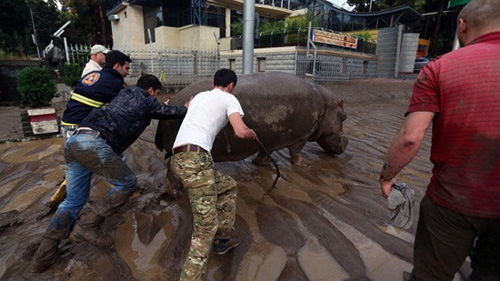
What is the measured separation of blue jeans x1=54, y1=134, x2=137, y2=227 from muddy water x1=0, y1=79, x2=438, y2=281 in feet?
1.71

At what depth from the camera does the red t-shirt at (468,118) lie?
5.27 feet

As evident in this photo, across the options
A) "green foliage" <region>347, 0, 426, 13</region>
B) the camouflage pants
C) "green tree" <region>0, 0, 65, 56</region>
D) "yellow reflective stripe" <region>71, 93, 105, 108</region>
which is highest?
"green foliage" <region>347, 0, 426, 13</region>

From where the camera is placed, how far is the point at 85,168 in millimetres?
2920

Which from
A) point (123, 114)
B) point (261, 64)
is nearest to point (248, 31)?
point (123, 114)

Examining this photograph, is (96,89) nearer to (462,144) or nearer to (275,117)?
(275,117)

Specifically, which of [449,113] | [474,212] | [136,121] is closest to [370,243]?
[474,212]

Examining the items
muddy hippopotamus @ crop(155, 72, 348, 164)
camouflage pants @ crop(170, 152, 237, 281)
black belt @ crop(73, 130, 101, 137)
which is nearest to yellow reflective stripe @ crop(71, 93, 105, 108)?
black belt @ crop(73, 130, 101, 137)

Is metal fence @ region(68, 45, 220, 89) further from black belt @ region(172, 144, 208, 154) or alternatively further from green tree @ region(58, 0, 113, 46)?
green tree @ region(58, 0, 113, 46)

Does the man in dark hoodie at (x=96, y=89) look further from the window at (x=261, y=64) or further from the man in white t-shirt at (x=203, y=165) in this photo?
the window at (x=261, y=64)

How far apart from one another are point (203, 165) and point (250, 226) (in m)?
1.24

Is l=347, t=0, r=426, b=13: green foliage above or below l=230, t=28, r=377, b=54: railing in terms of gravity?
above

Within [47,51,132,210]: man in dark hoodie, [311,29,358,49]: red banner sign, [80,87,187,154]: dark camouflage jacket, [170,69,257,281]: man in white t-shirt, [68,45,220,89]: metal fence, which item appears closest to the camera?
[170,69,257,281]: man in white t-shirt

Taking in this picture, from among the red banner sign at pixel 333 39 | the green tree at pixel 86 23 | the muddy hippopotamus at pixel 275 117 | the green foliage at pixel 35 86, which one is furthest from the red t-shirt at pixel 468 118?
the green tree at pixel 86 23

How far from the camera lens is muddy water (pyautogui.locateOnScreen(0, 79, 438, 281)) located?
2.69m
